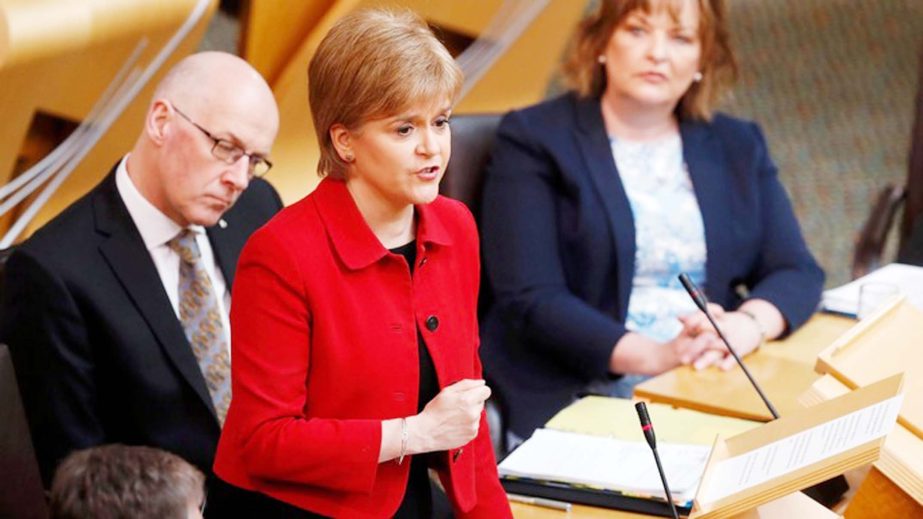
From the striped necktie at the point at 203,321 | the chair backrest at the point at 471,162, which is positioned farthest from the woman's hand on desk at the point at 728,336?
the striped necktie at the point at 203,321

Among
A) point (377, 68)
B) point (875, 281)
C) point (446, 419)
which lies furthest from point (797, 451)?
point (875, 281)

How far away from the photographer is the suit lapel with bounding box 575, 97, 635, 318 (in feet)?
9.88

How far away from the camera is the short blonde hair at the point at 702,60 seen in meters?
3.04

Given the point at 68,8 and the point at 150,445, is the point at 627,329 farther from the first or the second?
the point at 68,8

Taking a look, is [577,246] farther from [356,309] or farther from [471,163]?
[356,309]

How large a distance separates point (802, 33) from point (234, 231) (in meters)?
4.60

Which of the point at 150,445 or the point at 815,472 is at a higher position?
the point at 815,472

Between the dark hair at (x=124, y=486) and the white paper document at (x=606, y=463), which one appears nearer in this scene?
the dark hair at (x=124, y=486)

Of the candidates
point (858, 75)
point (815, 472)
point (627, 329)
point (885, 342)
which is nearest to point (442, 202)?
point (815, 472)

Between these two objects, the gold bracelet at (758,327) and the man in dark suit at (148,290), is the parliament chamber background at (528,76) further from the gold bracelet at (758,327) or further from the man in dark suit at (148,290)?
the gold bracelet at (758,327)

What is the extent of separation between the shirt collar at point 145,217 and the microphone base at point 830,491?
1.16 meters

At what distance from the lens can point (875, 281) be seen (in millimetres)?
2908

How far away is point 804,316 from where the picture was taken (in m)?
2.91

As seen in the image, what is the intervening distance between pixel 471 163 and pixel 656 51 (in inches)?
18.9
